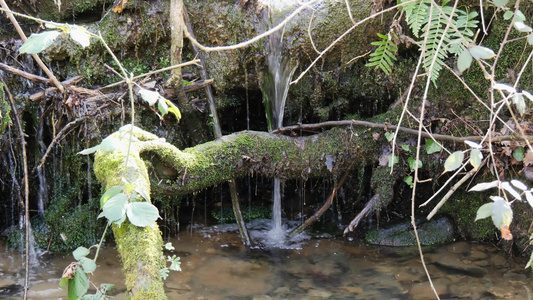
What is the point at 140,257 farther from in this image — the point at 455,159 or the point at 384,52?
the point at 384,52

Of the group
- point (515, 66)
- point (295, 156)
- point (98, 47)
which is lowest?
point (295, 156)

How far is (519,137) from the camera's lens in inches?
139

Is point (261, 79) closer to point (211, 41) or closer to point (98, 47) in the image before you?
point (211, 41)

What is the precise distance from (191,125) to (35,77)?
152cm

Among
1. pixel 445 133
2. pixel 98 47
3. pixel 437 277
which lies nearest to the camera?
pixel 437 277

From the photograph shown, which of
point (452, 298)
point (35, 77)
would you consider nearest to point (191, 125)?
point (35, 77)

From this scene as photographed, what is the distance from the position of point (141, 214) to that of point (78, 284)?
1.42ft

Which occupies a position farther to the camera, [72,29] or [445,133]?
[445,133]

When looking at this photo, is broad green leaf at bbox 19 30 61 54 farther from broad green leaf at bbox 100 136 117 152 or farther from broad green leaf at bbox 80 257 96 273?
broad green leaf at bbox 80 257 96 273

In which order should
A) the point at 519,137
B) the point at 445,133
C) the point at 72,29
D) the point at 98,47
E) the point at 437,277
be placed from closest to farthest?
1. the point at 72,29
2. the point at 519,137
3. the point at 437,277
4. the point at 445,133
5. the point at 98,47

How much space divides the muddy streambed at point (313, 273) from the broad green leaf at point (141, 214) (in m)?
1.96

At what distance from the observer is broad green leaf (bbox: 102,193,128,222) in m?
1.94

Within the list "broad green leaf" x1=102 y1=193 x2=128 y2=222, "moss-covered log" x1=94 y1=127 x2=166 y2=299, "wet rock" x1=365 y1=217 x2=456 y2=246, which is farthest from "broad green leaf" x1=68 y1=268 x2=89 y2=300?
"wet rock" x1=365 y1=217 x2=456 y2=246

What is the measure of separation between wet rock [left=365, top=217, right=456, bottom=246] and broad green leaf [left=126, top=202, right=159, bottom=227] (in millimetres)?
3285
